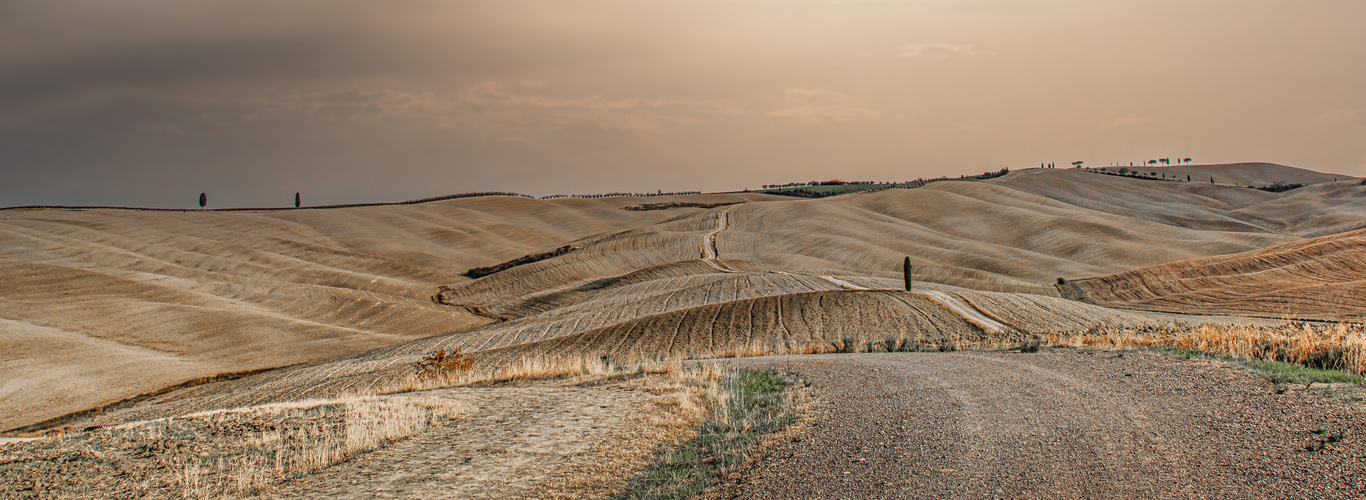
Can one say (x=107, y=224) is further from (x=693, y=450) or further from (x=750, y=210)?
(x=693, y=450)

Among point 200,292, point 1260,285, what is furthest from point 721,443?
point 200,292

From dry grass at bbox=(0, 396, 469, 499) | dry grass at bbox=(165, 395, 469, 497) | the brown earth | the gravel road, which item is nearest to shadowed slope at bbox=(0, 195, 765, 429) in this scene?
the brown earth

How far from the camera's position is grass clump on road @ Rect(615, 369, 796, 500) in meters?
8.55

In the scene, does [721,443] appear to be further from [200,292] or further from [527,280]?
[527,280]

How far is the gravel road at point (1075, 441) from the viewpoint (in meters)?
7.67

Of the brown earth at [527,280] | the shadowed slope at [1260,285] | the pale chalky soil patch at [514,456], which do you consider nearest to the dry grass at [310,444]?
the pale chalky soil patch at [514,456]

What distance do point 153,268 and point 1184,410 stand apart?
203ft

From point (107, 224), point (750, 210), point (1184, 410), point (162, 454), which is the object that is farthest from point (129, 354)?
point (750, 210)

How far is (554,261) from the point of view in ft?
224

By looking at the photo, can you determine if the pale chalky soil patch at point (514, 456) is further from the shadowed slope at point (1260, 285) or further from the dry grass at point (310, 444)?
the shadowed slope at point (1260, 285)

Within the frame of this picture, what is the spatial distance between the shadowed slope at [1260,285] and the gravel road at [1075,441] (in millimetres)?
32301

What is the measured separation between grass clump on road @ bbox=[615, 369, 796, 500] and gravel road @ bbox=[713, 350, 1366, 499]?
0.41 m

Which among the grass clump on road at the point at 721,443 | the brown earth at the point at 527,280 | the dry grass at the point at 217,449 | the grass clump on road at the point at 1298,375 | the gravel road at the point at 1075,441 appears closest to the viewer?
the gravel road at the point at 1075,441

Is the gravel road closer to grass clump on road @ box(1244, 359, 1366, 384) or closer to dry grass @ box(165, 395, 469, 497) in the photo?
grass clump on road @ box(1244, 359, 1366, 384)
